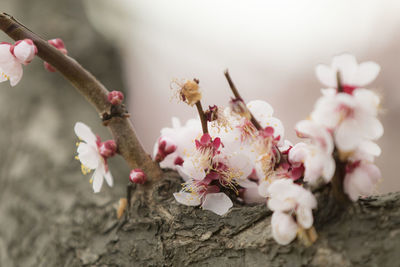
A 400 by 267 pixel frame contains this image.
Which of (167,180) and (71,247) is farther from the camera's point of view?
(71,247)

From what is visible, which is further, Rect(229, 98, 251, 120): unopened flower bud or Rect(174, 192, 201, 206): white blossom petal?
Rect(174, 192, 201, 206): white blossom petal

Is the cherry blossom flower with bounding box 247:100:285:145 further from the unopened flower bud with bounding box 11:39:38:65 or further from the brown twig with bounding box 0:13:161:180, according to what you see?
the unopened flower bud with bounding box 11:39:38:65

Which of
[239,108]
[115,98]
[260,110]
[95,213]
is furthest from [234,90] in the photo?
[95,213]

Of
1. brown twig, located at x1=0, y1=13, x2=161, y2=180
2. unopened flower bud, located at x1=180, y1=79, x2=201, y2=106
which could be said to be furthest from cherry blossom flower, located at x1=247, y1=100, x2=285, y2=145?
brown twig, located at x1=0, y1=13, x2=161, y2=180

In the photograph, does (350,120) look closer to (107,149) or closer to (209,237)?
(209,237)

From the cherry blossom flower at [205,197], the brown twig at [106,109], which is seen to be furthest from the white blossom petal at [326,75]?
the brown twig at [106,109]

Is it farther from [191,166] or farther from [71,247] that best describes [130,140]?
[71,247]

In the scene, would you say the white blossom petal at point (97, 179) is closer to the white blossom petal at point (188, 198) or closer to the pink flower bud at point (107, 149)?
the pink flower bud at point (107, 149)

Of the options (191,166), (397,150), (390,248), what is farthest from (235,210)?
(397,150)
